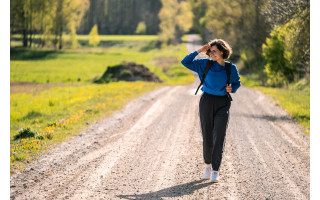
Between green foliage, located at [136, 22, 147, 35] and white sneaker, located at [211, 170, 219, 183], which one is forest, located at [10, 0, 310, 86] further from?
green foliage, located at [136, 22, 147, 35]

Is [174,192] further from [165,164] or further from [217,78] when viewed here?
[217,78]

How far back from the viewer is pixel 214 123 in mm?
6066

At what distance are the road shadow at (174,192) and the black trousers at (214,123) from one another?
1.57 ft

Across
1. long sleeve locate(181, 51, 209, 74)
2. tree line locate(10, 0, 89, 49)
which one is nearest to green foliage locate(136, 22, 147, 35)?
tree line locate(10, 0, 89, 49)

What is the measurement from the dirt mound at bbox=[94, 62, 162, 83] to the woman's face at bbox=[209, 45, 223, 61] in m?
23.7

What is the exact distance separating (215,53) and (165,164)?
2596 mm

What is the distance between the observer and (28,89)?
944 inches

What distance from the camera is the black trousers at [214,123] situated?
5.99 metres

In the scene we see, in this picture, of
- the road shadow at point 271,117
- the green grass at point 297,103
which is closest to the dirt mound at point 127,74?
the green grass at point 297,103

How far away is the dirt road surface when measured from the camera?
221 inches

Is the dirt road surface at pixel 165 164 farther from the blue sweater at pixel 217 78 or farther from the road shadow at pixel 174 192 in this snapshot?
the blue sweater at pixel 217 78

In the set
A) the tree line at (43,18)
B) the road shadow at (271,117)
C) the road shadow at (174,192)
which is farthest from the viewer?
the tree line at (43,18)

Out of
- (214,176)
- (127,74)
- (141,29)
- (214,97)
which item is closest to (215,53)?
(214,97)

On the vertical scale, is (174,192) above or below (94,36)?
below
